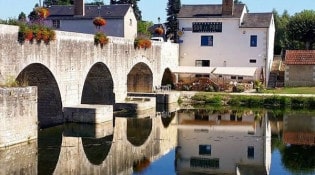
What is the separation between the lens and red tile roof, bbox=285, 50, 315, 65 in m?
40.5

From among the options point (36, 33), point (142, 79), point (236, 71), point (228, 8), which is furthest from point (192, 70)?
point (36, 33)

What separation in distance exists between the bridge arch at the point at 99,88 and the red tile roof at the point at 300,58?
1651 centimetres

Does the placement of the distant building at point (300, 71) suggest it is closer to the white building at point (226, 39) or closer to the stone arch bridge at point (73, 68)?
the white building at point (226, 39)

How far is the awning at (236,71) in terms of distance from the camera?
3856 centimetres

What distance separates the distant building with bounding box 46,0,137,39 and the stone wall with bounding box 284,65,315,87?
1229cm

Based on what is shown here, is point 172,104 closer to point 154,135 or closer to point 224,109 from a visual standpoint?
point 224,109

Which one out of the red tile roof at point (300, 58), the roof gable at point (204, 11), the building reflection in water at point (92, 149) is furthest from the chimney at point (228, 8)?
the building reflection in water at point (92, 149)

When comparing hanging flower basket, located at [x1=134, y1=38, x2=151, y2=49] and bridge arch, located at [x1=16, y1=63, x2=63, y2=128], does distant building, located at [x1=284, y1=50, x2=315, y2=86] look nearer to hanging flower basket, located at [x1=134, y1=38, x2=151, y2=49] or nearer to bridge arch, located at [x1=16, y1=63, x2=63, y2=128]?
hanging flower basket, located at [x1=134, y1=38, x2=151, y2=49]

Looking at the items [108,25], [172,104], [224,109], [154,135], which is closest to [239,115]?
[224,109]

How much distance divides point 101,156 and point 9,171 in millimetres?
3803

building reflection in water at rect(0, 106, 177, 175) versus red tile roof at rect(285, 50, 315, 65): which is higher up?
red tile roof at rect(285, 50, 315, 65)

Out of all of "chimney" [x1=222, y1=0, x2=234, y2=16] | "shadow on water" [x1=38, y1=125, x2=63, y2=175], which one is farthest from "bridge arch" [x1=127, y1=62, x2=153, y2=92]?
"shadow on water" [x1=38, y1=125, x2=63, y2=175]

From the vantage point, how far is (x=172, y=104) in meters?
33.8

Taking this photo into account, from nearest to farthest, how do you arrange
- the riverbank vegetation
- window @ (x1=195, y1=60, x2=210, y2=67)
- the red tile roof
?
1. the riverbank vegetation
2. the red tile roof
3. window @ (x1=195, y1=60, x2=210, y2=67)
